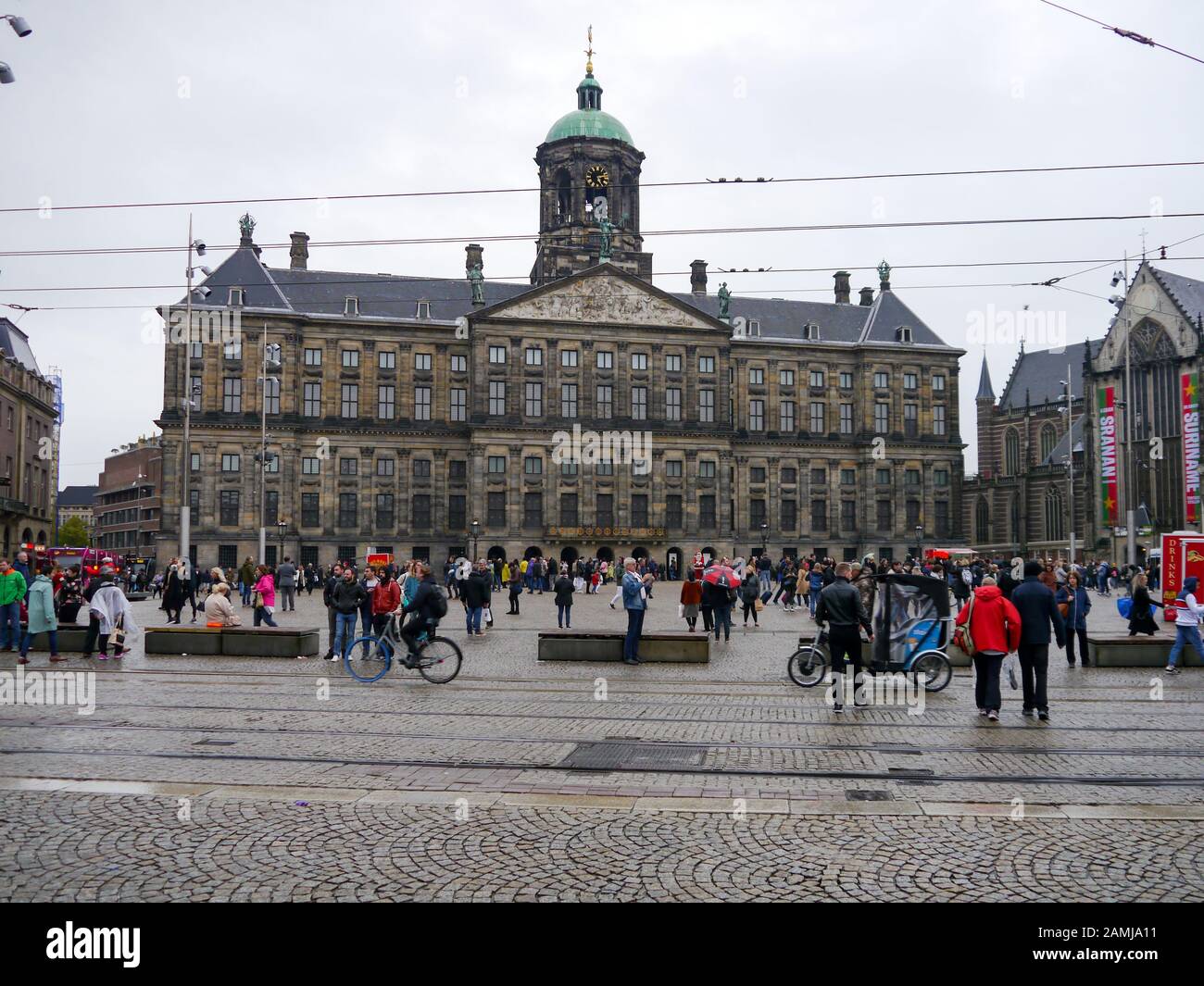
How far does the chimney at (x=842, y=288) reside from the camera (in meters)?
78.3

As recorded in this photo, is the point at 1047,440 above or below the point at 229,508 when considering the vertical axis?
above

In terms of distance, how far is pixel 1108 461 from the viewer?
73.1m

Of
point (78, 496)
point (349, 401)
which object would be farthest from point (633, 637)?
point (78, 496)

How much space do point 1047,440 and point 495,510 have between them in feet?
166

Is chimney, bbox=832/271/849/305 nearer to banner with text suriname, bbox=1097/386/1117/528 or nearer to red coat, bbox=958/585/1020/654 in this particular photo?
banner with text suriname, bbox=1097/386/1117/528

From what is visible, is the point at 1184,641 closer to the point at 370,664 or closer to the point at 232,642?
the point at 370,664

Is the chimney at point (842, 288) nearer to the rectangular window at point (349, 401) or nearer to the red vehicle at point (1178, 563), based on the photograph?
the rectangular window at point (349, 401)

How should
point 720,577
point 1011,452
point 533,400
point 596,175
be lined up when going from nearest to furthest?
1. point 720,577
2. point 533,400
3. point 596,175
4. point 1011,452

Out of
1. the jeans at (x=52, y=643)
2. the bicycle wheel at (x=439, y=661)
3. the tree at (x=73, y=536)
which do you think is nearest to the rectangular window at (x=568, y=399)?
the jeans at (x=52, y=643)

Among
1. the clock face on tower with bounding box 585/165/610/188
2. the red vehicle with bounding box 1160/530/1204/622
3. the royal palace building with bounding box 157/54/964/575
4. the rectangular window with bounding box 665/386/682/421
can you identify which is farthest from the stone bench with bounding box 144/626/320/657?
the clock face on tower with bounding box 585/165/610/188

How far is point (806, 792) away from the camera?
316 inches
